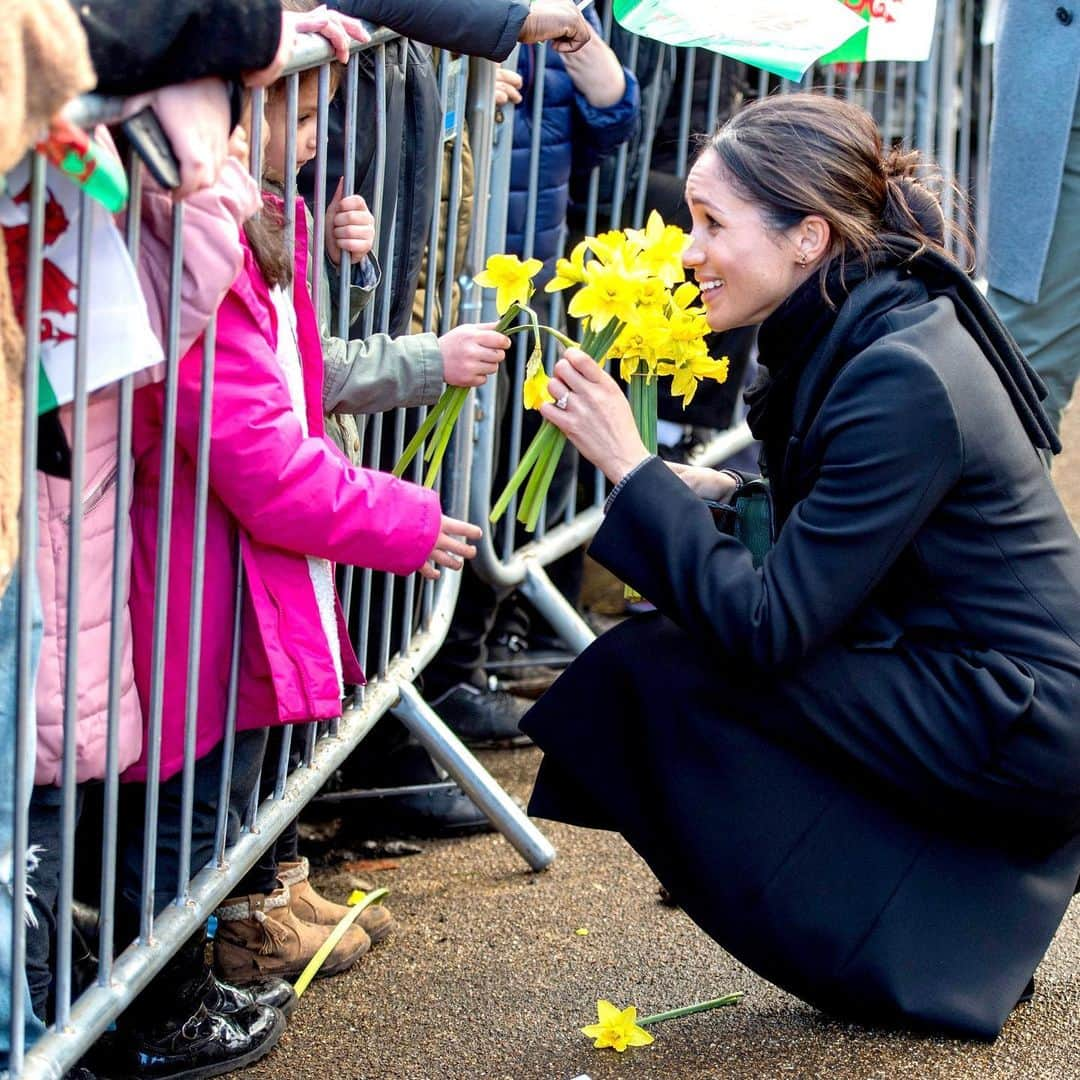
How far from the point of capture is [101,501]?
212 centimetres

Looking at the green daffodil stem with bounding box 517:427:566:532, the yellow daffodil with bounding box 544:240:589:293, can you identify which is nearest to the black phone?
the yellow daffodil with bounding box 544:240:589:293

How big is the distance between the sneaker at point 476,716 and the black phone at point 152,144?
225 cm

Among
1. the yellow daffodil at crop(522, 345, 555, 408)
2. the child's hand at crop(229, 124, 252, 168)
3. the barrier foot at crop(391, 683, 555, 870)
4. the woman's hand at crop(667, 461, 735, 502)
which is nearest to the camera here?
the child's hand at crop(229, 124, 252, 168)

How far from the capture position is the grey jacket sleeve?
2.78 m

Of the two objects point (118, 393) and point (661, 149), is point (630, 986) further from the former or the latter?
point (661, 149)

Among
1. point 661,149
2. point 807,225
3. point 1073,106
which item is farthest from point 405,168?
point 1073,106

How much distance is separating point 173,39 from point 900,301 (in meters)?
1.32

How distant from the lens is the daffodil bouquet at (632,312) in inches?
102

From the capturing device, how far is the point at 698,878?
2.69 meters

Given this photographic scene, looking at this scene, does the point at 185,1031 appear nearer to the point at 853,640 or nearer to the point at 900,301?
the point at 853,640

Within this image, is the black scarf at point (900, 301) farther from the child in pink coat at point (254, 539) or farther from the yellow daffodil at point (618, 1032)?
the yellow daffodil at point (618, 1032)

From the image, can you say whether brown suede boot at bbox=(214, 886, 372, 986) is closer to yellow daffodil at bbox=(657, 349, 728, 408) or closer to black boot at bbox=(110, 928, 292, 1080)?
black boot at bbox=(110, 928, 292, 1080)

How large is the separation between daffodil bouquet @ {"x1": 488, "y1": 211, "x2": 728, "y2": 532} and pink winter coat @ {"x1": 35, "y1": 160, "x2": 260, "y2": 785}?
0.64 metres

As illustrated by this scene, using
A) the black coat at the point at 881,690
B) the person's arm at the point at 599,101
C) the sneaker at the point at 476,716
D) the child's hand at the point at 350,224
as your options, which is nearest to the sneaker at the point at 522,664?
the sneaker at the point at 476,716
